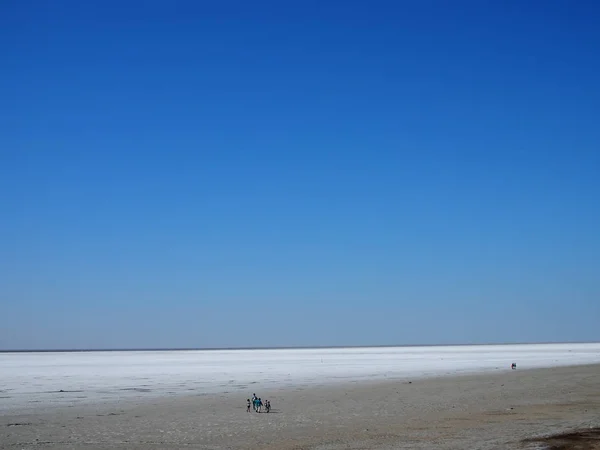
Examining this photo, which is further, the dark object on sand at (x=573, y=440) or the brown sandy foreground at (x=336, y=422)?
the brown sandy foreground at (x=336, y=422)

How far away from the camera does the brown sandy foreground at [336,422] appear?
1495 centimetres

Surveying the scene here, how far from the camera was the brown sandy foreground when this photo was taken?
14953 mm

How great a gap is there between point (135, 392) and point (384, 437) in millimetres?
16781

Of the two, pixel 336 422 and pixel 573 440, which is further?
pixel 336 422

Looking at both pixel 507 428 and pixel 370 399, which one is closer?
pixel 507 428

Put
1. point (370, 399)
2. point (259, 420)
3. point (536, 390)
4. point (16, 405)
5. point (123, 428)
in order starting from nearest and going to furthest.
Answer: point (123, 428) < point (259, 420) < point (16, 405) < point (370, 399) < point (536, 390)

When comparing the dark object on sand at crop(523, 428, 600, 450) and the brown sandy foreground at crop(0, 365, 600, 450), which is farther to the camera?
the brown sandy foreground at crop(0, 365, 600, 450)

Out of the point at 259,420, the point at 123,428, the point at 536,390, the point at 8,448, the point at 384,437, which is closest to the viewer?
the point at 8,448

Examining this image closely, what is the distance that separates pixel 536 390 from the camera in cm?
2764

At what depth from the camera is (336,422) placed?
1872 cm

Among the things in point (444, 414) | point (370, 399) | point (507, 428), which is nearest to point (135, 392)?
point (370, 399)

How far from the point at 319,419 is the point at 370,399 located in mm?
6155

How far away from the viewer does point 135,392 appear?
28859 mm

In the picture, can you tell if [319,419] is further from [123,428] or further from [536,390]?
[536,390]
